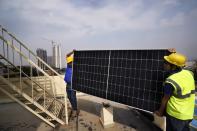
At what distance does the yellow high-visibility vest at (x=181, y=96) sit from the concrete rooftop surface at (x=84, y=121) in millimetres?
1747

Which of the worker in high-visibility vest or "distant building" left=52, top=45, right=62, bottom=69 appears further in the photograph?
"distant building" left=52, top=45, right=62, bottom=69

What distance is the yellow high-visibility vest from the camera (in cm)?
230

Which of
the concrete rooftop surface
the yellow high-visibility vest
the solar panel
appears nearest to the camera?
the yellow high-visibility vest

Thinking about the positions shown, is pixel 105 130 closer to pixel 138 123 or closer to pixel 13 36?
pixel 138 123

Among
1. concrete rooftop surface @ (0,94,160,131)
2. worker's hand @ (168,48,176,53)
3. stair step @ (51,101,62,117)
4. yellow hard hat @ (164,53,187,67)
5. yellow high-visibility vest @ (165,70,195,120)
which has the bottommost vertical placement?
concrete rooftop surface @ (0,94,160,131)

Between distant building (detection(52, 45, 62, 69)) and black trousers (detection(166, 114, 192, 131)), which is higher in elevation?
distant building (detection(52, 45, 62, 69))

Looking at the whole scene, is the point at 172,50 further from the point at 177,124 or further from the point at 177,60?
the point at 177,124

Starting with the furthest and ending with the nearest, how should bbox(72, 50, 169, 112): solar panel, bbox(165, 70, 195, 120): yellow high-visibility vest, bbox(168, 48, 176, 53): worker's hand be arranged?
bbox(72, 50, 169, 112): solar panel
bbox(168, 48, 176, 53): worker's hand
bbox(165, 70, 195, 120): yellow high-visibility vest

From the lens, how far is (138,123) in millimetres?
4426

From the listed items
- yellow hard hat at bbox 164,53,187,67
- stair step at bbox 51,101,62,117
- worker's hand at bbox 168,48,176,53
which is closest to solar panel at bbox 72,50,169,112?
worker's hand at bbox 168,48,176,53

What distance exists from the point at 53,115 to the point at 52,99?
3.53 ft

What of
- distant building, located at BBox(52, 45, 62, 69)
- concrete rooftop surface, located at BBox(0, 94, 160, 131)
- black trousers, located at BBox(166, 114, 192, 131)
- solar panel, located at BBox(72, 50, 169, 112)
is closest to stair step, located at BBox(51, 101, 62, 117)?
concrete rooftop surface, located at BBox(0, 94, 160, 131)

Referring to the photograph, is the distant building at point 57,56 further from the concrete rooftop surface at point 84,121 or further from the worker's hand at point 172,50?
the worker's hand at point 172,50

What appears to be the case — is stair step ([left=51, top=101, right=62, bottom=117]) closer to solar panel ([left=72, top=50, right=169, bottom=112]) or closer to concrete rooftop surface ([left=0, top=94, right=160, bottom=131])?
concrete rooftop surface ([left=0, top=94, right=160, bottom=131])
